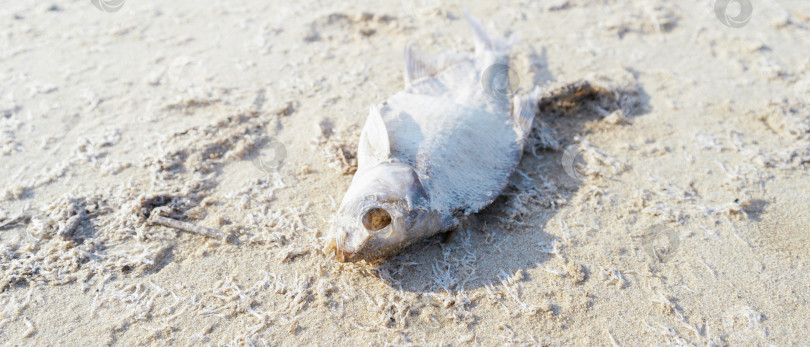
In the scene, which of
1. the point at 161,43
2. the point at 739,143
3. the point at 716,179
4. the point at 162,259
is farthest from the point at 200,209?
the point at 739,143

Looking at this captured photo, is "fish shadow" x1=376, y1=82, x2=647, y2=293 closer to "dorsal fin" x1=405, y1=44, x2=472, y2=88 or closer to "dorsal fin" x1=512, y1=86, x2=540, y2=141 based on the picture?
"dorsal fin" x1=512, y1=86, x2=540, y2=141

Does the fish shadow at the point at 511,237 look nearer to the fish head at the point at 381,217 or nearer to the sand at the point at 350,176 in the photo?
the sand at the point at 350,176

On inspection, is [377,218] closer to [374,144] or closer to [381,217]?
[381,217]

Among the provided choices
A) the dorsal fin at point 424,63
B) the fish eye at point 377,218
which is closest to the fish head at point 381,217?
the fish eye at point 377,218

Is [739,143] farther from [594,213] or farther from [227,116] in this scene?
[227,116]

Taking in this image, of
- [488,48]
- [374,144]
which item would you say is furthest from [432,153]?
[488,48]

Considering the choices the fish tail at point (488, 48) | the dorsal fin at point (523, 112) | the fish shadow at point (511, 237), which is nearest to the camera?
the fish shadow at point (511, 237)
